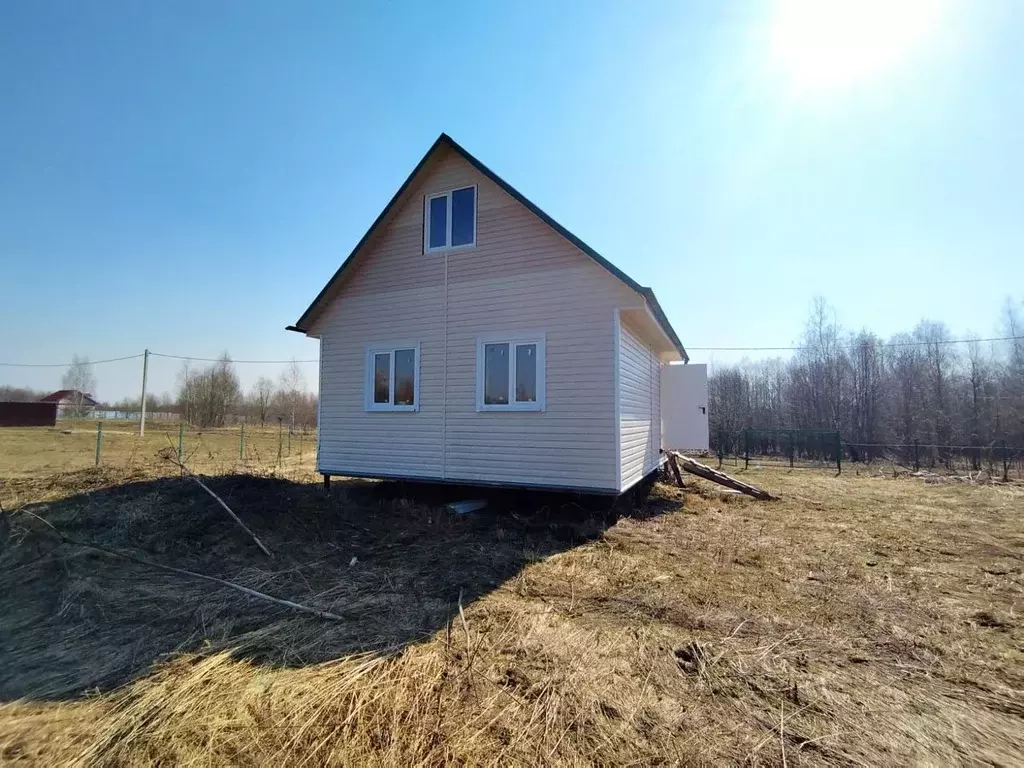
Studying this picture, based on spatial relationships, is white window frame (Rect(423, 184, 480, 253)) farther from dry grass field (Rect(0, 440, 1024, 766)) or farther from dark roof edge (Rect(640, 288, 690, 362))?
dry grass field (Rect(0, 440, 1024, 766))

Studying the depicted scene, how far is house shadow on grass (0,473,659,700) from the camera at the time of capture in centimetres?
395

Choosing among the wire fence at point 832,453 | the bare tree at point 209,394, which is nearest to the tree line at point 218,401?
the bare tree at point 209,394

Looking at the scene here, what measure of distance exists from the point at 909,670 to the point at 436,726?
11.4 feet

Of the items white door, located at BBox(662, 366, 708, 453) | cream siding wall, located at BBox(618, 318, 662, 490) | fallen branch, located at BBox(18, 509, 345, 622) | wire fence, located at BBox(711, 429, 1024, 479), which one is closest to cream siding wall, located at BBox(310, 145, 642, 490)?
cream siding wall, located at BBox(618, 318, 662, 490)

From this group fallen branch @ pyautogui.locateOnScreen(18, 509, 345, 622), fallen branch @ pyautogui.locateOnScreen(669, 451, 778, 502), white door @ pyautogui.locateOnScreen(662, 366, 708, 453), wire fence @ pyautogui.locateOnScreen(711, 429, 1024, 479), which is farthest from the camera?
wire fence @ pyautogui.locateOnScreen(711, 429, 1024, 479)

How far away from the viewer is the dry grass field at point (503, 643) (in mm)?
2730

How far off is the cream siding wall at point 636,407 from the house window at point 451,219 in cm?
357

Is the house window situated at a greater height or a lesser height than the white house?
greater

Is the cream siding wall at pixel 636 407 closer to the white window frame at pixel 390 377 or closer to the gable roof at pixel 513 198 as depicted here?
the gable roof at pixel 513 198

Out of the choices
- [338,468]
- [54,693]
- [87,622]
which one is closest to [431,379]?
[338,468]

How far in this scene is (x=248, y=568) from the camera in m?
6.05

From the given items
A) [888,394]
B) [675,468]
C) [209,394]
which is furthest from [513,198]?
[209,394]

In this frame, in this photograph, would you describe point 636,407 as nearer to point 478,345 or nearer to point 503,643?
point 478,345

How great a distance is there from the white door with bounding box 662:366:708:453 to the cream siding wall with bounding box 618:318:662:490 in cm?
86
